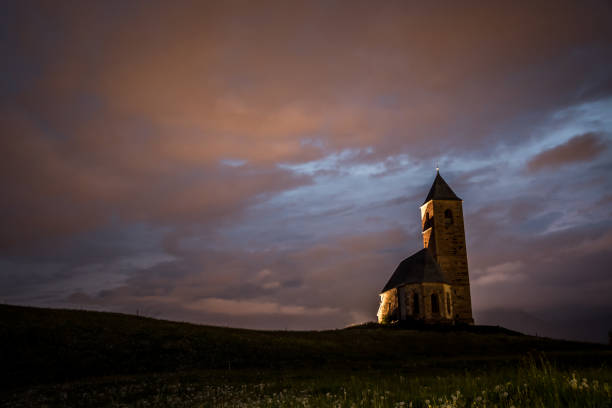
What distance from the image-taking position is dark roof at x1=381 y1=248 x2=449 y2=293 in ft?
242

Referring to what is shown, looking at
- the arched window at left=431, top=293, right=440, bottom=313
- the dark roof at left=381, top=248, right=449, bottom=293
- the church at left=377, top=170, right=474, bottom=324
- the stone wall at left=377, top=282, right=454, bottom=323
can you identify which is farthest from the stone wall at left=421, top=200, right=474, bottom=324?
the arched window at left=431, top=293, right=440, bottom=313

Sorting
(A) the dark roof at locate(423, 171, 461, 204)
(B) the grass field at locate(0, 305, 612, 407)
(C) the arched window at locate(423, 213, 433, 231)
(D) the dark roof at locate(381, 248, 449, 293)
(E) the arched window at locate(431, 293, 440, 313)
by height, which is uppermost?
(A) the dark roof at locate(423, 171, 461, 204)

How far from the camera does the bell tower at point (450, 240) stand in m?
82.8

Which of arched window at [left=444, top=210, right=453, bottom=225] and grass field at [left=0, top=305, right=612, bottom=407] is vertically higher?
arched window at [left=444, top=210, right=453, bottom=225]

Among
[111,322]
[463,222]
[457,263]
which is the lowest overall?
[111,322]

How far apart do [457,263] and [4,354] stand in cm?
7175

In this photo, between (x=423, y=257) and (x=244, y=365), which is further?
(x=423, y=257)

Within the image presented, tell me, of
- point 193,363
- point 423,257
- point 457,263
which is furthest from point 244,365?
point 457,263

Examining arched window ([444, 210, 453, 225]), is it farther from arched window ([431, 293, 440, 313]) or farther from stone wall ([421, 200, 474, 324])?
arched window ([431, 293, 440, 313])

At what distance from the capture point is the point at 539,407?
6.65m

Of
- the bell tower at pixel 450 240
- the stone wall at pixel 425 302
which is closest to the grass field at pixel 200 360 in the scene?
the stone wall at pixel 425 302

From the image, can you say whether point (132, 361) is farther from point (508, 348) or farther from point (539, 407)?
point (508, 348)

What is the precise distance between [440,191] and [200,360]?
214 feet

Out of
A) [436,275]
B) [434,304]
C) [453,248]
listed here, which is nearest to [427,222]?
[453,248]
